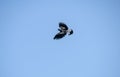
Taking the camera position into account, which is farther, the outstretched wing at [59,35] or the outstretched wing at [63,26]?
the outstretched wing at [59,35]

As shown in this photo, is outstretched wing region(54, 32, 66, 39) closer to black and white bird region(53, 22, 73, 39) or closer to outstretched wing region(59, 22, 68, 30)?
black and white bird region(53, 22, 73, 39)

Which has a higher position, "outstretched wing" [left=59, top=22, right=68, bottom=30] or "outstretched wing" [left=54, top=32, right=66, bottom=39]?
"outstretched wing" [left=59, top=22, right=68, bottom=30]

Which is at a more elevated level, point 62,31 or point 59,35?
point 62,31

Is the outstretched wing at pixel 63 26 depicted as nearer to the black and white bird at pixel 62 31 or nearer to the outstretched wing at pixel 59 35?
the black and white bird at pixel 62 31

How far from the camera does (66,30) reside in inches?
703

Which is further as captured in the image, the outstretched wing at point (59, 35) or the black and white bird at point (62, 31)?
the outstretched wing at point (59, 35)

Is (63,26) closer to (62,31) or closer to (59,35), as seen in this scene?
(62,31)

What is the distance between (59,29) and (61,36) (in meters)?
0.29

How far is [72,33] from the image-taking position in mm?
18094

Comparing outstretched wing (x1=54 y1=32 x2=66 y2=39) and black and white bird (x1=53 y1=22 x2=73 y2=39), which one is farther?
outstretched wing (x1=54 y1=32 x2=66 y2=39)

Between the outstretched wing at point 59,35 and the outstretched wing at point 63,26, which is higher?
the outstretched wing at point 63,26

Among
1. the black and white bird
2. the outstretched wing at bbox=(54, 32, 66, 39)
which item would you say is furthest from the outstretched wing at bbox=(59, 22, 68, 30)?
the outstretched wing at bbox=(54, 32, 66, 39)

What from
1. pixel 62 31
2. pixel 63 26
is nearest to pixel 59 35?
pixel 62 31

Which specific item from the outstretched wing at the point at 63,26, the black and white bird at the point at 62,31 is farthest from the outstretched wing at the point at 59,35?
the outstretched wing at the point at 63,26
